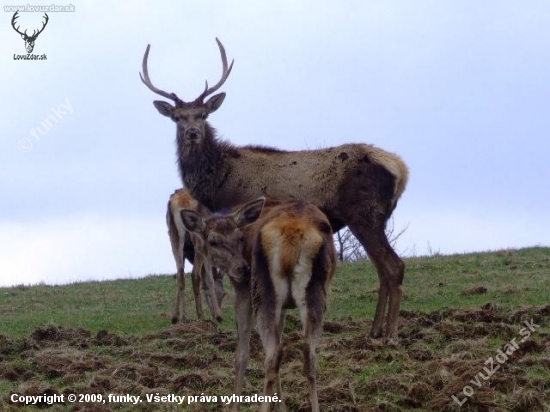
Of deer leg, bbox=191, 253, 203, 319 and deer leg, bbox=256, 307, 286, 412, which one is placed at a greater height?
deer leg, bbox=191, 253, 203, 319

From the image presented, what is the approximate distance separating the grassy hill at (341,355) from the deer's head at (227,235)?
1.15 meters

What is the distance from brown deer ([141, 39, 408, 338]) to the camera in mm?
12688

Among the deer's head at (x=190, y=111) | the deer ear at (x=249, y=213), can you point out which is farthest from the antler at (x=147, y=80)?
the deer ear at (x=249, y=213)

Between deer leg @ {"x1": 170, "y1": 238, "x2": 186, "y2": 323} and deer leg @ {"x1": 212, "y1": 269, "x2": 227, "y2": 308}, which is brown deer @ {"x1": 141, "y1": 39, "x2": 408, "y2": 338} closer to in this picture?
deer leg @ {"x1": 170, "y1": 238, "x2": 186, "y2": 323}

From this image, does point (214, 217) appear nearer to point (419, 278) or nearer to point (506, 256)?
point (419, 278)

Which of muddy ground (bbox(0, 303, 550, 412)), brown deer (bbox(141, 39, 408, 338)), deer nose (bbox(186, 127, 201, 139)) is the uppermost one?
deer nose (bbox(186, 127, 201, 139))

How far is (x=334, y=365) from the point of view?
10.8 m

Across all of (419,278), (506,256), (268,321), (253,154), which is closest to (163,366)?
(268,321)

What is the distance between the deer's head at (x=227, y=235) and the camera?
381 inches

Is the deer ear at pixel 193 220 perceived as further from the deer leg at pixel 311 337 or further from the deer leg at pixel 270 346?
the deer leg at pixel 311 337

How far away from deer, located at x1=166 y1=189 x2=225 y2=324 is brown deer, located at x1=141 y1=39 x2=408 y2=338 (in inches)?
27.2

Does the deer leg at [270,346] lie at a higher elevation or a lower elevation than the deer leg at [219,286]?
lower

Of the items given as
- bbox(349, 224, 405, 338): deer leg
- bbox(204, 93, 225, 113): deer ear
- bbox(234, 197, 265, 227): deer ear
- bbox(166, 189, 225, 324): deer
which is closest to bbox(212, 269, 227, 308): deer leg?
bbox(166, 189, 225, 324): deer

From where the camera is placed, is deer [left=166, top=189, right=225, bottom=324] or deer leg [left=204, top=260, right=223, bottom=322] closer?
deer leg [left=204, top=260, right=223, bottom=322]
